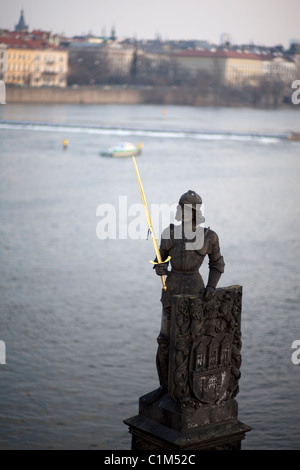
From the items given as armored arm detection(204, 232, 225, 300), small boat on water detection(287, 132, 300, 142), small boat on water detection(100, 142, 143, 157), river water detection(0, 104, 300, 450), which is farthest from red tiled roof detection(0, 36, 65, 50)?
armored arm detection(204, 232, 225, 300)

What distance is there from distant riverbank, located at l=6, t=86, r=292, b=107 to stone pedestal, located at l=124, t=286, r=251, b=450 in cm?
5558

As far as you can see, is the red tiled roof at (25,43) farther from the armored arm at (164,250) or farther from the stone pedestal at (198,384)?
the stone pedestal at (198,384)

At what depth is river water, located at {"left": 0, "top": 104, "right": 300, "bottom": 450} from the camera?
1002cm

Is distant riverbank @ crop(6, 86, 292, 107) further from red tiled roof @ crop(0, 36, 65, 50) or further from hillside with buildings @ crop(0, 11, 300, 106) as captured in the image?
red tiled roof @ crop(0, 36, 65, 50)

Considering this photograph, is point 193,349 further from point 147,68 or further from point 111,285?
point 147,68

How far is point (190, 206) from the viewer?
5770 mm

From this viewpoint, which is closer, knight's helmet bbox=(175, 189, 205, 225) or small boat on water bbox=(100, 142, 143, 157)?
knight's helmet bbox=(175, 189, 205, 225)

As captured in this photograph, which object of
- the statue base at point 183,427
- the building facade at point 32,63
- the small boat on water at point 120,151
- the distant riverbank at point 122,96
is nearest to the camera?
the statue base at point 183,427

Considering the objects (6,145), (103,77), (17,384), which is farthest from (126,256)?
(103,77)

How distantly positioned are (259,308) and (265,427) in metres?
4.98

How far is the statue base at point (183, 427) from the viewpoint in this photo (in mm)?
5758

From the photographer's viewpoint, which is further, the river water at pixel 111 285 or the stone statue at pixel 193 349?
the river water at pixel 111 285

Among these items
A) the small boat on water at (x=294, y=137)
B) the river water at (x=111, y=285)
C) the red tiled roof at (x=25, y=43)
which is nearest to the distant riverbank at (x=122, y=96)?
the red tiled roof at (x=25, y=43)

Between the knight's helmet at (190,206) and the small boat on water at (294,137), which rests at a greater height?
the small boat on water at (294,137)
